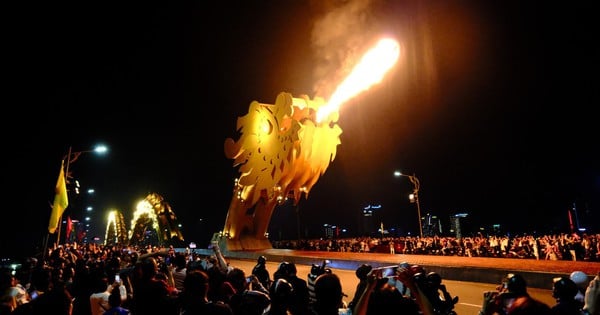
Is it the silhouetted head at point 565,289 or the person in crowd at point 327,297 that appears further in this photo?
the silhouetted head at point 565,289

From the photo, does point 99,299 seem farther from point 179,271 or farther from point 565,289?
point 565,289

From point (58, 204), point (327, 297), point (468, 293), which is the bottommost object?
point (468, 293)

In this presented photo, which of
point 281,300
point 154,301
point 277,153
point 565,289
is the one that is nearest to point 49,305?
point 154,301

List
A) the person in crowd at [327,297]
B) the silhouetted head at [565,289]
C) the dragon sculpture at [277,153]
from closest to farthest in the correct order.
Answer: the person in crowd at [327,297], the silhouetted head at [565,289], the dragon sculpture at [277,153]

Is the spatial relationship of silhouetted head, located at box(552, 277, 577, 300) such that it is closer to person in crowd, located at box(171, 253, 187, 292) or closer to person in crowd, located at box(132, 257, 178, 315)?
person in crowd, located at box(132, 257, 178, 315)

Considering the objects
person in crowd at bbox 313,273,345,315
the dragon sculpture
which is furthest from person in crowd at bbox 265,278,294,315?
the dragon sculpture

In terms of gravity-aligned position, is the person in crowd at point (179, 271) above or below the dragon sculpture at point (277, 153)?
below

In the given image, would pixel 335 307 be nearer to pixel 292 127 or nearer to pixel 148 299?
pixel 148 299

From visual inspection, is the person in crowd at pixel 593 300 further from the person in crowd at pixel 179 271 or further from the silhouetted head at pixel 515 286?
the person in crowd at pixel 179 271

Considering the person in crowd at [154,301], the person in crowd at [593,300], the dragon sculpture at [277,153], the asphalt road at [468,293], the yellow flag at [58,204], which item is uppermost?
the dragon sculpture at [277,153]

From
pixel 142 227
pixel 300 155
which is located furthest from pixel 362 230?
pixel 300 155

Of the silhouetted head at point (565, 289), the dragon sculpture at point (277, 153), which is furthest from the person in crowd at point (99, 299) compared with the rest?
the dragon sculpture at point (277, 153)

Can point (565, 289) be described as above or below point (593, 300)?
above

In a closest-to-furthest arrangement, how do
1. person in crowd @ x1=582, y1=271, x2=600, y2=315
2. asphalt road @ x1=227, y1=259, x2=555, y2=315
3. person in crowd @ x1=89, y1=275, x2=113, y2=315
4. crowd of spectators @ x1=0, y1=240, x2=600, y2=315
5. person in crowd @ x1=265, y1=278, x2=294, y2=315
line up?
crowd of spectators @ x1=0, y1=240, x2=600, y2=315 → person in crowd @ x1=265, y1=278, x2=294, y2=315 → person in crowd @ x1=582, y1=271, x2=600, y2=315 → person in crowd @ x1=89, y1=275, x2=113, y2=315 → asphalt road @ x1=227, y1=259, x2=555, y2=315
